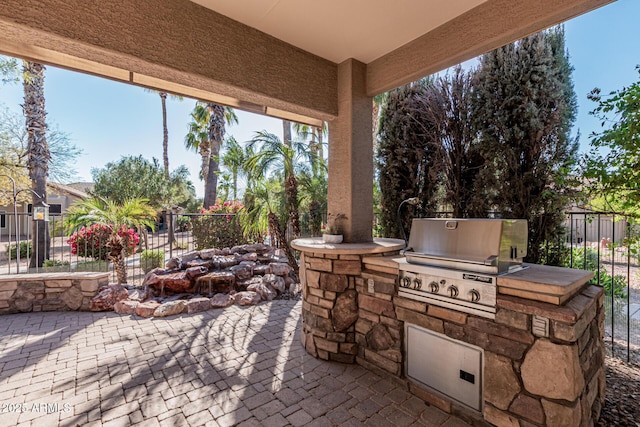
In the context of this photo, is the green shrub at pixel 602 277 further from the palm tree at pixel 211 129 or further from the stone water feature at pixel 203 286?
the palm tree at pixel 211 129

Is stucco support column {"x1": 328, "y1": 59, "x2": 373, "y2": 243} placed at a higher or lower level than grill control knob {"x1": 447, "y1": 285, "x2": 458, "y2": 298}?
higher

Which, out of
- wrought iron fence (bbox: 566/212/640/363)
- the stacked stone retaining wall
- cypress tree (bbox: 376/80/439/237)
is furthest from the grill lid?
the stacked stone retaining wall

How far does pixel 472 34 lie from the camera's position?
2350 millimetres

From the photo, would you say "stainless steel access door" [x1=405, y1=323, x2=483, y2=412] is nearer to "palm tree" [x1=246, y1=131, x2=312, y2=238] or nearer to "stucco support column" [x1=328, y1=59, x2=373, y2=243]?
"stucco support column" [x1=328, y1=59, x2=373, y2=243]

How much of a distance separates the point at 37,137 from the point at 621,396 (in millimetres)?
11258

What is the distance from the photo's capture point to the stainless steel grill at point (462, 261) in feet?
6.07

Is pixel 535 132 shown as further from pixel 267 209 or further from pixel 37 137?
pixel 37 137

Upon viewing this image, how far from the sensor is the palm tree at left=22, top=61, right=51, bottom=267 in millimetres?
6836

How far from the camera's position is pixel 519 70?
3.75 meters

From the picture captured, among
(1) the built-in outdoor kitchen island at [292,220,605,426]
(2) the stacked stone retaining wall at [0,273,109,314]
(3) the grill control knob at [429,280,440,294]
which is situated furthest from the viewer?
(2) the stacked stone retaining wall at [0,273,109,314]

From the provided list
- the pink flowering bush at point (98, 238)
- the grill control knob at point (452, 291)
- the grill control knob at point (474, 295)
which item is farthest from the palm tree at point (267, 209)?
the grill control knob at point (474, 295)

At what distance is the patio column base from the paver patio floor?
149 mm

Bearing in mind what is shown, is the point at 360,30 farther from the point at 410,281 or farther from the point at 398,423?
the point at 398,423

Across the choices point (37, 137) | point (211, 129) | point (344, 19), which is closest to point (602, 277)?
point (344, 19)
